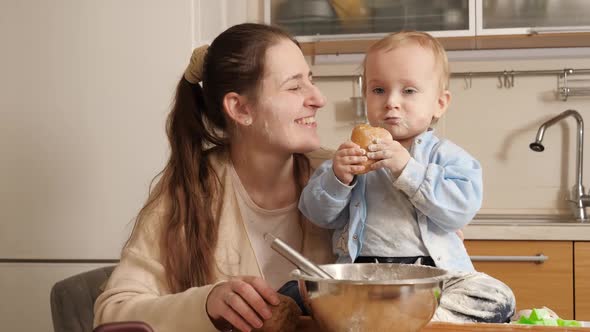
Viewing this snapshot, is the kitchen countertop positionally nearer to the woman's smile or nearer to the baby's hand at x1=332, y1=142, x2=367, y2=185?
the woman's smile

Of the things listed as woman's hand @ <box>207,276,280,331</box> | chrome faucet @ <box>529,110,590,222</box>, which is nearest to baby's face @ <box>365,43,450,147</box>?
woman's hand @ <box>207,276,280,331</box>

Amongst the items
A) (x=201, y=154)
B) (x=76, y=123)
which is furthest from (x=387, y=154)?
(x=76, y=123)

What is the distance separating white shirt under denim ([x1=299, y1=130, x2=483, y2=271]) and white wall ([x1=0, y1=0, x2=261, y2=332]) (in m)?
1.06

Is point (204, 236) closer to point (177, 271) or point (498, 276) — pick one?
point (177, 271)

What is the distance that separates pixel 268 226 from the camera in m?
1.75

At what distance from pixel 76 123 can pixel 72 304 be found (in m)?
0.88

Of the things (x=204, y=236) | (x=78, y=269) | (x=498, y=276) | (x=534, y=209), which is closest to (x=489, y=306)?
(x=204, y=236)

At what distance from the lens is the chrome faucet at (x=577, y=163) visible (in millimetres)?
2977

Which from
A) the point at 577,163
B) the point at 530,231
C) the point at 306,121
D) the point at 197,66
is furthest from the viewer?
the point at 577,163

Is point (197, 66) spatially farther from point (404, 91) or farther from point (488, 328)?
point (488, 328)

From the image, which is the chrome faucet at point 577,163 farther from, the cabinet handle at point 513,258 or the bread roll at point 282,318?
the bread roll at point 282,318

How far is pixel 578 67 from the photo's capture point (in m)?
3.11

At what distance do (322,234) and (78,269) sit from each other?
3.73 feet

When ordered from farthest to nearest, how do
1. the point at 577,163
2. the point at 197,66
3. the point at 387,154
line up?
the point at 577,163 → the point at 197,66 → the point at 387,154
